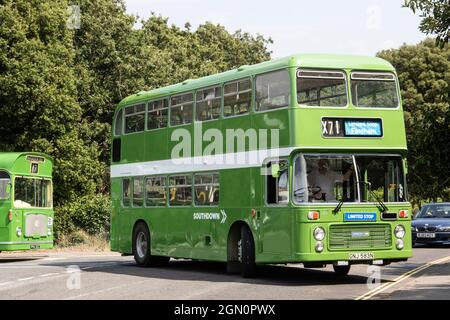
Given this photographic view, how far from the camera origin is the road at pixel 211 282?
15516mm

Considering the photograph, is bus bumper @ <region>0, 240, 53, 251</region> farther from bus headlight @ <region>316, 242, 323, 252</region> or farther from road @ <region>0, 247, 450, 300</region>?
bus headlight @ <region>316, 242, 323, 252</region>

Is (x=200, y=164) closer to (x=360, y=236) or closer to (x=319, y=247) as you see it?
(x=319, y=247)

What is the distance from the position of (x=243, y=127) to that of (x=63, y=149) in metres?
21.1

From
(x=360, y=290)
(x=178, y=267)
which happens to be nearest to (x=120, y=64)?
(x=178, y=267)

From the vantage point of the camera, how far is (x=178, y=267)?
76.7ft

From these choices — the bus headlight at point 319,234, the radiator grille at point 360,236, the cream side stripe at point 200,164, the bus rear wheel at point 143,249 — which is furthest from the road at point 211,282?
the cream side stripe at point 200,164

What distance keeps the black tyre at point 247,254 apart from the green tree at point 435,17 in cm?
605

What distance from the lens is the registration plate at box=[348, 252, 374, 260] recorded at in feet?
57.7

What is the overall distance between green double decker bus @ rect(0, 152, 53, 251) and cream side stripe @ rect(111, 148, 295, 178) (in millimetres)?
4421

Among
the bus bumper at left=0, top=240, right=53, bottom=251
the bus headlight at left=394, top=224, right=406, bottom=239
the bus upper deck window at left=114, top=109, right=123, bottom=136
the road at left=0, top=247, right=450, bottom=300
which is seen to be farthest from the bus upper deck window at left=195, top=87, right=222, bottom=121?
the bus bumper at left=0, top=240, right=53, bottom=251

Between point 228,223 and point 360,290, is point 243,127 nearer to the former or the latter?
point 228,223

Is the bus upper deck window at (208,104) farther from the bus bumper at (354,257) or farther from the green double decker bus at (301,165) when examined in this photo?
the bus bumper at (354,257)

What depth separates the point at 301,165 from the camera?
17.6 metres

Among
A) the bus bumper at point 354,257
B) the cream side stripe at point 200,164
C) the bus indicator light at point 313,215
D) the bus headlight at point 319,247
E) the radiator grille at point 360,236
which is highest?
the cream side stripe at point 200,164
